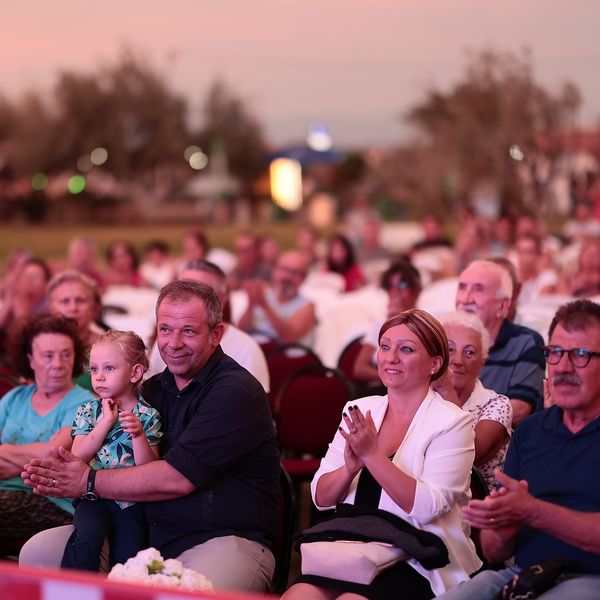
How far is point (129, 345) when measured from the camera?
12.4ft

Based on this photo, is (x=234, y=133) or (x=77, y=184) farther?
(x=234, y=133)

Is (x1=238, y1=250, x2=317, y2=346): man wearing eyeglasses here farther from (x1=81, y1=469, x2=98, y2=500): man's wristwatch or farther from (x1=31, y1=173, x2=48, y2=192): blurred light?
(x1=31, y1=173, x2=48, y2=192): blurred light

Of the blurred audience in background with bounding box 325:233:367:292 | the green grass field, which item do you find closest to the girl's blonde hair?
the blurred audience in background with bounding box 325:233:367:292

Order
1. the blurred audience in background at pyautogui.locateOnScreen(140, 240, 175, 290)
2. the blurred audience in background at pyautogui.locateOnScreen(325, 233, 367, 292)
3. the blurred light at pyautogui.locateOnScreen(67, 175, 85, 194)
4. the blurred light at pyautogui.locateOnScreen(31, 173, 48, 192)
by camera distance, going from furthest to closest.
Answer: the blurred light at pyautogui.locateOnScreen(31, 173, 48, 192), the blurred light at pyautogui.locateOnScreen(67, 175, 85, 194), the blurred audience in background at pyautogui.locateOnScreen(140, 240, 175, 290), the blurred audience in background at pyautogui.locateOnScreen(325, 233, 367, 292)

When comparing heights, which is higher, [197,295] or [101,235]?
[101,235]

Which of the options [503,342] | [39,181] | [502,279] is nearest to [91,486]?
[503,342]

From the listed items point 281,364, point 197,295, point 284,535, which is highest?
point 197,295

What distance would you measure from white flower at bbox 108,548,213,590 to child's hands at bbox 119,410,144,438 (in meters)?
0.56

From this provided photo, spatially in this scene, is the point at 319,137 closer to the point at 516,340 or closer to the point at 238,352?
the point at 238,352

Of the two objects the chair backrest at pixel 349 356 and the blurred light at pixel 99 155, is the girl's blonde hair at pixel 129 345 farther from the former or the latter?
the blurred light at pixel 99 155

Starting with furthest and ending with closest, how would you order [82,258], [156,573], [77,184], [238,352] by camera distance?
1. [77,184]
2. [82,258]
3. [238,352]
4. [156,573]

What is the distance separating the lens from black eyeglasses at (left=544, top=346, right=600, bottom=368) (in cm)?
328

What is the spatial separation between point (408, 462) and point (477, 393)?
31.0 inches

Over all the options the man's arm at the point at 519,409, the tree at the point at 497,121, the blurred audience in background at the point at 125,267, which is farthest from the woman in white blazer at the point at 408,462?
the tree at the point at 497,121
